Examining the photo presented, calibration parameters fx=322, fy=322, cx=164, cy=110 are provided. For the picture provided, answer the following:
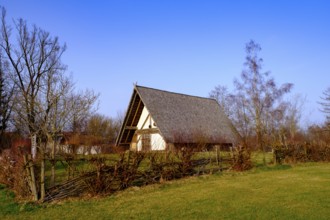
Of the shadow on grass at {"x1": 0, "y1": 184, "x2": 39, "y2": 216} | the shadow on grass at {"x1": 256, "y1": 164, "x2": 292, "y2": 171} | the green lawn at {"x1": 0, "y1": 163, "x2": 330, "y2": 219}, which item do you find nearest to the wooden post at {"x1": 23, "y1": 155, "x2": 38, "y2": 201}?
the shadow on grass at {"x1": 0, "y1": 184, "x2": 39, "y2": 216}

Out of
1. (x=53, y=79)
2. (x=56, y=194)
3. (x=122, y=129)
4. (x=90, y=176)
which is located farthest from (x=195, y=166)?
(x=53, y=79)

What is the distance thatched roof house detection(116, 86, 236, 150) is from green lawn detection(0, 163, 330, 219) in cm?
1159

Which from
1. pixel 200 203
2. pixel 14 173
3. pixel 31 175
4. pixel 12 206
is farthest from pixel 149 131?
pixel 200 203

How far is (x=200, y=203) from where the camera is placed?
27.2ft

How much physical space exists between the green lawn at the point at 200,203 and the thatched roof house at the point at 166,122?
38.0 feet

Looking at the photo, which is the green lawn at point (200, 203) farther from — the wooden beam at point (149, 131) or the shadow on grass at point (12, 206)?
the wooden beam at point (149, 131)

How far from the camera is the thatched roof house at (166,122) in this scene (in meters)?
23.4

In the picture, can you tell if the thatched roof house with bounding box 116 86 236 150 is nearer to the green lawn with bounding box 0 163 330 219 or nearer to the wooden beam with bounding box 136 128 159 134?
the wooden beam with bounding box 136 128 159 134

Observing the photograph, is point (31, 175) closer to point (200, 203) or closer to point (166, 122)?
point (200, 203)

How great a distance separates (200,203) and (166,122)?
605 inches

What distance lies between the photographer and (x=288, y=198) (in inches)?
341

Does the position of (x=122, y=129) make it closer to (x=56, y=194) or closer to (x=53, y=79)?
(x=53, y=79)

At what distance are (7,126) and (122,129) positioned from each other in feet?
54.6

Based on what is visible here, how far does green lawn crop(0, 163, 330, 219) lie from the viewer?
23.6 ft
